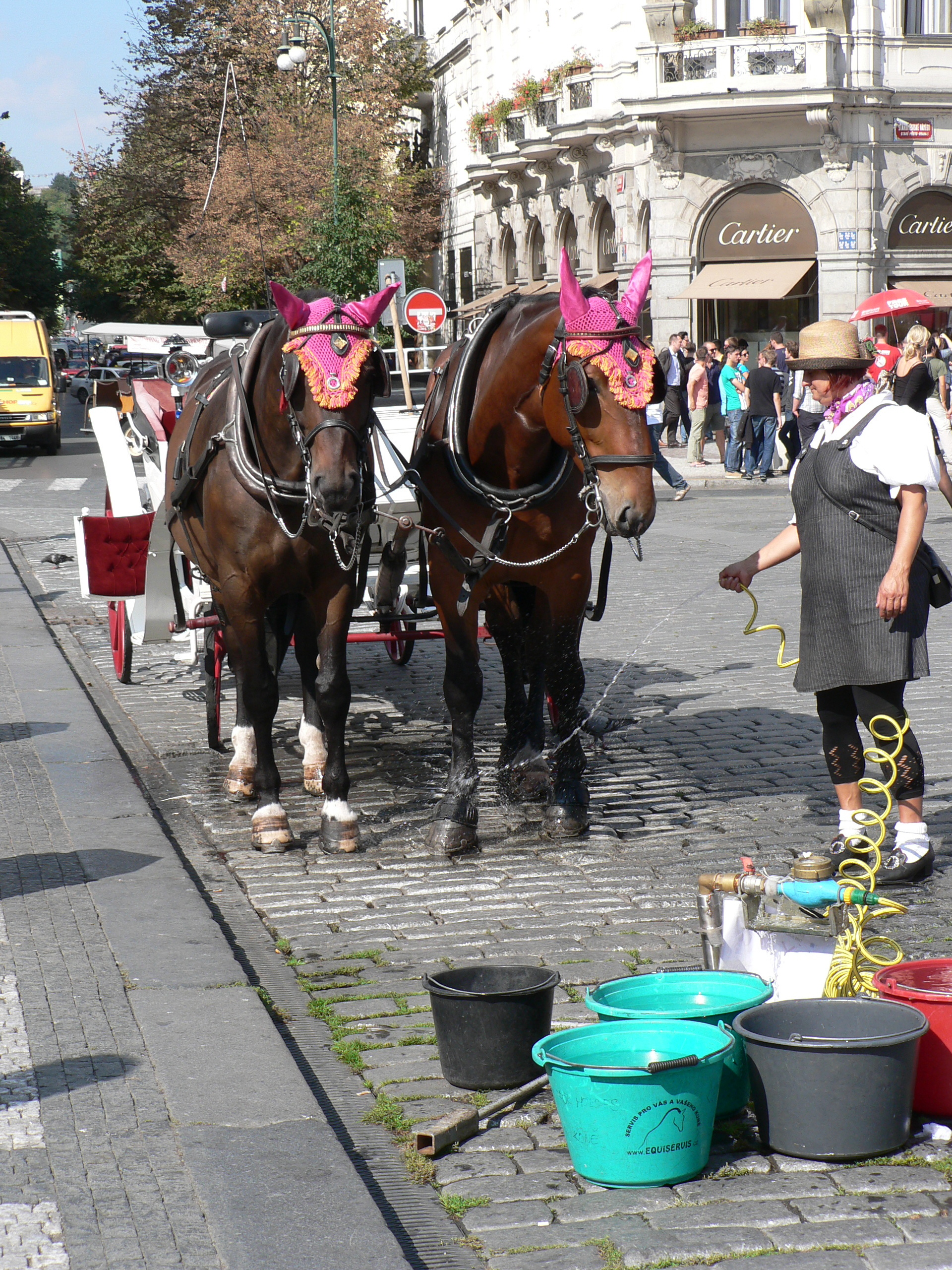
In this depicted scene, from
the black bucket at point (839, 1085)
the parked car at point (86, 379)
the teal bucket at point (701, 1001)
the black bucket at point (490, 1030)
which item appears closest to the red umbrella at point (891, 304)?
the teal bucket at point (701, 1001)

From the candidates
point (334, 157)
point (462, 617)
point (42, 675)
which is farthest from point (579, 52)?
point (462, 617)

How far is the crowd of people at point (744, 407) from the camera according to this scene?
20.4m

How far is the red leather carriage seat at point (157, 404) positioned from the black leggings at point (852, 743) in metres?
4.40

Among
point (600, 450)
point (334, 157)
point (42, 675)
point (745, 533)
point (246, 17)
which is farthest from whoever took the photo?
point (246, 17)

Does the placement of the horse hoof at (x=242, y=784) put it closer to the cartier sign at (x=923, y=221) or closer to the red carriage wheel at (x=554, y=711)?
the red carriage wheel at (x=554, y=711)

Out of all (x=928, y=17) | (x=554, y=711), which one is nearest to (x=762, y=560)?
(x=554, y=711)

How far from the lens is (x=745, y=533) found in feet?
53.6

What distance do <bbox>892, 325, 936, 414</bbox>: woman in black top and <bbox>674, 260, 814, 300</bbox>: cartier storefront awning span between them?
18643mm

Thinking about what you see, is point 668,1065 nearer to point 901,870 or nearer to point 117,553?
point 901,870

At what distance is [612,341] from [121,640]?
5021mm

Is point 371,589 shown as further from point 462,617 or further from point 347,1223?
point 347,1223

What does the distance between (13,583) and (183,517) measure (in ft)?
23.1

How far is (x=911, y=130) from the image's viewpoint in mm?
31406

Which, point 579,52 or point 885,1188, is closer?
point 885,1188
